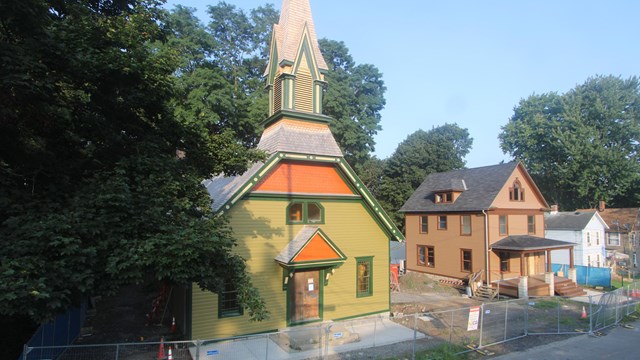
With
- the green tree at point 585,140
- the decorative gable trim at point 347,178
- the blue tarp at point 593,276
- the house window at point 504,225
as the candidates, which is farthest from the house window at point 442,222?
the green tree at point 585,140

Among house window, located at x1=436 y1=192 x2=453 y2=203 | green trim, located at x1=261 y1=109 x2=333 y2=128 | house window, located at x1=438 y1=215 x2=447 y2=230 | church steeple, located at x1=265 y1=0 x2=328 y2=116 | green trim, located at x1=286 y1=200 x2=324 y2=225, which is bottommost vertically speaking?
house window, located at x1=438 y1=215 x2=447 y2=230

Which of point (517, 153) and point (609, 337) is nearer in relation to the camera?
point (609, 337)

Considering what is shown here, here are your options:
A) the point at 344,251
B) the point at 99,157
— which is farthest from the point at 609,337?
the point at 99,157

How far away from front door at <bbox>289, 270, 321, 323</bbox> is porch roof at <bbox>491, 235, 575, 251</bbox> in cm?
1546

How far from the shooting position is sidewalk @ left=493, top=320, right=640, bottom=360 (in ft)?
41.9

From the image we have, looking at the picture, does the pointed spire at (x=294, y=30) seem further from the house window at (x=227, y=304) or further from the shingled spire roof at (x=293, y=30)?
the house window at (x=227, y=304)

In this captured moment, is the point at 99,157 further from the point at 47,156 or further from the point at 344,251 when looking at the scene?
the point at 344,251

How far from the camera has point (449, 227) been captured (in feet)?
94.3

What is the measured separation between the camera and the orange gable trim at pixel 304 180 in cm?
1532

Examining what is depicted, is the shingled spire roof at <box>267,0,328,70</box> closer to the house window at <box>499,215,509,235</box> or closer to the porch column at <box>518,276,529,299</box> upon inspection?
the porch column at <box>518,276,529,299</box>

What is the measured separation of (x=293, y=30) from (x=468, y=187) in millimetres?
19421

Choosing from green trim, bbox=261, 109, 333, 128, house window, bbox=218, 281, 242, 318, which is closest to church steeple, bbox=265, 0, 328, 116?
green trim, bbox=261, 109, 333, 128

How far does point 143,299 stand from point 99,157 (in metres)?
15.5

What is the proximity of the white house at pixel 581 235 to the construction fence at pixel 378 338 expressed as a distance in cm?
1708
